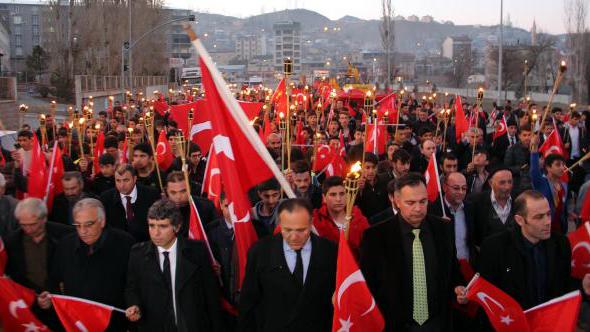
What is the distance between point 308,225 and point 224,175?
1012mm

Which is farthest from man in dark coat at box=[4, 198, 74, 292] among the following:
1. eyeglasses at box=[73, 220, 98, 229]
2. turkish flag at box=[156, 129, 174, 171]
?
turkish flag at box=[156, 129, 174, 171]

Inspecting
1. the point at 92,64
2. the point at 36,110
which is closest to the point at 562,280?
the point at 36,110

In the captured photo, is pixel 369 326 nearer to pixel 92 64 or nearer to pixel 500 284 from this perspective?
pixel 500 284

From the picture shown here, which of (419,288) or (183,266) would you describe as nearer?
(419,288)

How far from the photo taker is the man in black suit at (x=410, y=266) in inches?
164

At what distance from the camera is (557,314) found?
4.00 m

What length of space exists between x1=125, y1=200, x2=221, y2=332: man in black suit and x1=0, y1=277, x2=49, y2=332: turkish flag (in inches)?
30.0

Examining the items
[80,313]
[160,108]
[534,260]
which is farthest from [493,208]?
[160,108]

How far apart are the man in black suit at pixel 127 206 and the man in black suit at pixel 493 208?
283 centimetres

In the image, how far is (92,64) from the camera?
41719 mm

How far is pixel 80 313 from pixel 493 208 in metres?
3.33

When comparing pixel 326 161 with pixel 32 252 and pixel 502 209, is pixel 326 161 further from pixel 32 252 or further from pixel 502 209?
pixel 32 252

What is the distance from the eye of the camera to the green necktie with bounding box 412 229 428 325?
4.17 metres

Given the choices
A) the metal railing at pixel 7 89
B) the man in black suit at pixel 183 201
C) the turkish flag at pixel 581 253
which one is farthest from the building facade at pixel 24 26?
the turkish flag at pixel 581 253
